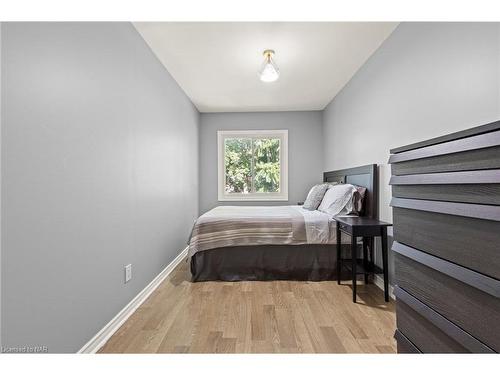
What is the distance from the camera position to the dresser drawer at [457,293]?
81cm

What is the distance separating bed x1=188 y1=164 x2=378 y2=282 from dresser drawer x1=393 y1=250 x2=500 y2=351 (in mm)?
1703

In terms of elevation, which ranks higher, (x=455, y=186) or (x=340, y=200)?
(x=455, y=186)

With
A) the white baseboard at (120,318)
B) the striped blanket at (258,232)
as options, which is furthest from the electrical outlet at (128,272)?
the striped blanket at (258,232)

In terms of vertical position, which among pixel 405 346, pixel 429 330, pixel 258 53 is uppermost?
pixel 258 53

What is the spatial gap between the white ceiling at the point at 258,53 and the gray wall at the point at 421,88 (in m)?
0.30

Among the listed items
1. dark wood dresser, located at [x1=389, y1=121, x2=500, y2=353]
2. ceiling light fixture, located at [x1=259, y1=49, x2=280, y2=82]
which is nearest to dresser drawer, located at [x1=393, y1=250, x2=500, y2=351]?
dark wood dresser, located at [x1=389, y1=121, x2=500, y2=353]

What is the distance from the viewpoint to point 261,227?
2971 millimetres

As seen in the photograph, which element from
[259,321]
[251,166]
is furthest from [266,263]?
[251,166]

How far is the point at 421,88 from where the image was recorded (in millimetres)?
2068

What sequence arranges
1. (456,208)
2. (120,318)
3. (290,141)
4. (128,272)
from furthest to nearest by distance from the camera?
(290,141) < (128,272) < (120,318) < (456,208)

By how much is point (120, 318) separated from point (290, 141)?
4.14 m

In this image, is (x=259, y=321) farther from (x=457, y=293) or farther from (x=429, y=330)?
(x=457, y=293)
